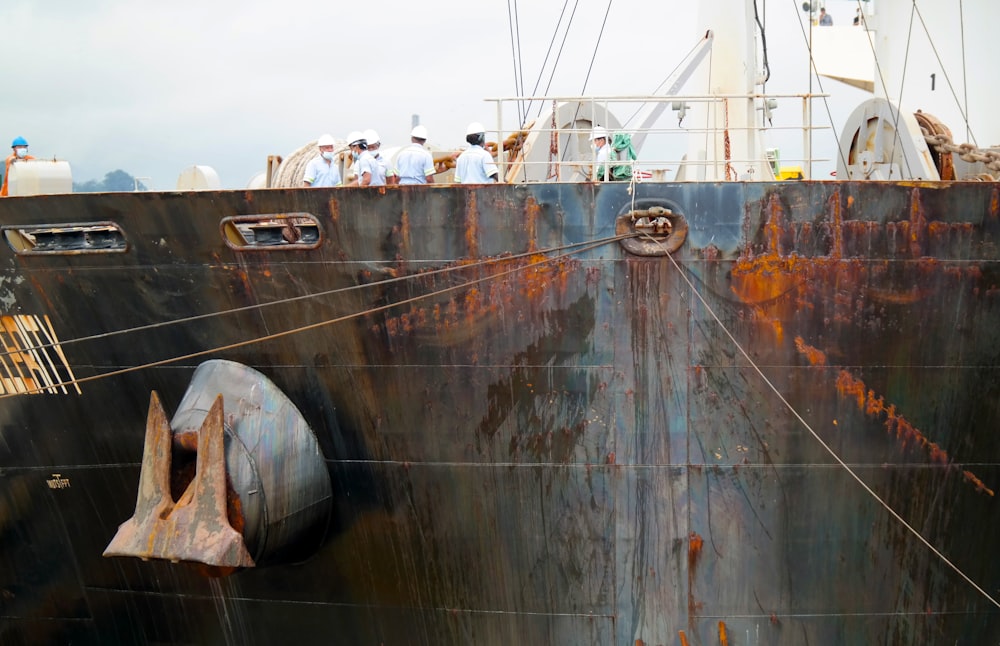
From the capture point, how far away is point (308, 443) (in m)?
7.79

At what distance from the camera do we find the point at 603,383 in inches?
297

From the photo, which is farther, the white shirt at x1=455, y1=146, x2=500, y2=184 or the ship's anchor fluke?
the white shirt at x1=455, y1=146, x2=500, y2=184

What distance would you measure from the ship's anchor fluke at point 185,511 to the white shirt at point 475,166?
2.97 metres

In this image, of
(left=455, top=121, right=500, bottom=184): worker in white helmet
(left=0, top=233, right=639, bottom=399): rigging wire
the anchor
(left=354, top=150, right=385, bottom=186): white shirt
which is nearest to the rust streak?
(left=0, top=233, right=639, bottom=399): rigging wire

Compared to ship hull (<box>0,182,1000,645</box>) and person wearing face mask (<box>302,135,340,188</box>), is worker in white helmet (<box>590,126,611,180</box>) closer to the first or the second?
ship hull (<box>0,182,1000,645</box>)

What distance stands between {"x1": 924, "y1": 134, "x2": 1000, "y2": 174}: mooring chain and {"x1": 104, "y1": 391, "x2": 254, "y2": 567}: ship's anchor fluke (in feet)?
22.1

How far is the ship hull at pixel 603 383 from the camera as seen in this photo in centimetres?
736

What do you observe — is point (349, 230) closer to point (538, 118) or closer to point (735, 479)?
point (538, 118)

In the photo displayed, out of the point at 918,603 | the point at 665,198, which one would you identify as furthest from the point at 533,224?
the point at 918,603

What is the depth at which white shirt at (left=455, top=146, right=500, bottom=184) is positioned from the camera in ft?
26.9

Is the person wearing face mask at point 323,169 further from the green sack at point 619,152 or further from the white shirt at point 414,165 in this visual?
the green sack at point 619,152

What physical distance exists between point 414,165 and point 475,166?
0.68 m

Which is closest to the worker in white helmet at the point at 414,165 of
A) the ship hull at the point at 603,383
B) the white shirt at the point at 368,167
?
the white shirt at the point at 368,167

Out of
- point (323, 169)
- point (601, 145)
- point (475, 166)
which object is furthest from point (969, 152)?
point (323, 169)
